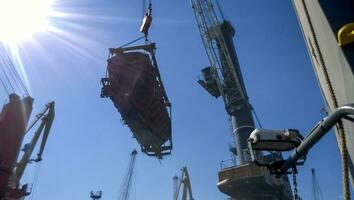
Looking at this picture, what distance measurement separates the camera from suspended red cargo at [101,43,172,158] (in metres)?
27.8

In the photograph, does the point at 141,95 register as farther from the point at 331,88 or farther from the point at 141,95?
the point at 331,88

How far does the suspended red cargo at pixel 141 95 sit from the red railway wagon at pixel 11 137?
22.3 ft

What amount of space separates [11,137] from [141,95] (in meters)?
10.8

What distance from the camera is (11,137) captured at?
2405 cm

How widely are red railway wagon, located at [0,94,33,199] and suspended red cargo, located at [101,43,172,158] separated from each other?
6.80 meters

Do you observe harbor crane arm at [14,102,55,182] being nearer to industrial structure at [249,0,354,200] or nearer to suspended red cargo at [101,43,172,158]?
suspended red cargo at [101,43,172,158]

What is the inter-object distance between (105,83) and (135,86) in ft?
8.57

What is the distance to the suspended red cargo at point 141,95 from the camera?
27.8 meters

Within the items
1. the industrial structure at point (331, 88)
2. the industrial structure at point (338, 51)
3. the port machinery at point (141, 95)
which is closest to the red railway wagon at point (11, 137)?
the port machinery at point (141, 95)

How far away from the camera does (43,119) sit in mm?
58688

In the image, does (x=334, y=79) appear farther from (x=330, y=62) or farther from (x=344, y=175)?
(x=344, y=175)

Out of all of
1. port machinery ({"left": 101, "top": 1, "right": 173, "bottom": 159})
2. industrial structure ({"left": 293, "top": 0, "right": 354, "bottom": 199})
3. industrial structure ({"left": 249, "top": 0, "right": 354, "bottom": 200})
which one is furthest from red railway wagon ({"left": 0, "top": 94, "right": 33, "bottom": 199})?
industrial structure ({"left": 293, "top": 0, "right": 354, "bottom": 199})

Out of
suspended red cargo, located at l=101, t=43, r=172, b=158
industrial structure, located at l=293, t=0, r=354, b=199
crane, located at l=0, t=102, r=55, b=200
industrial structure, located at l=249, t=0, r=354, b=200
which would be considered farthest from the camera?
crane, located at l=0, t=102, r=55, b=200

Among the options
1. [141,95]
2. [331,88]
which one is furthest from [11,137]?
[331,88]
